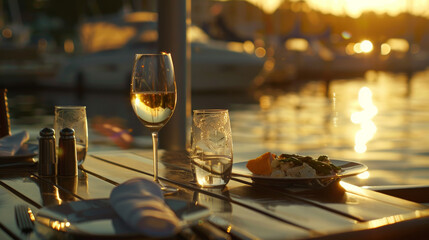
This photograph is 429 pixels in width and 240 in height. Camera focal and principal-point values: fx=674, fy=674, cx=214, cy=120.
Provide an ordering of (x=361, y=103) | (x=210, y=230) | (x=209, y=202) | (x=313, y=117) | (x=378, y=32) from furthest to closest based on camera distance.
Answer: (x=378, y=32)
(x=361, y=103)
(x=313, y=117)
(x=209, y=202)
(x=210, y=230)

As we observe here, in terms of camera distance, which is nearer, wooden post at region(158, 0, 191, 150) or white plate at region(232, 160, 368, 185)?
white plate at region(232, 160, 368, 185)

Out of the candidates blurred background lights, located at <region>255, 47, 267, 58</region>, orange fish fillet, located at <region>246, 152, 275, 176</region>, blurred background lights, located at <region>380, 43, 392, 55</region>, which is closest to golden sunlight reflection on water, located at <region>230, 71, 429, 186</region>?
orange fish fillet, located at <region>246, 152, 275, 176</region>

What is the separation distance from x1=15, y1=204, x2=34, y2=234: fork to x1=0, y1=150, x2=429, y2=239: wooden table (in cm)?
1

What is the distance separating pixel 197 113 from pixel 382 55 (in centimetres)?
3968

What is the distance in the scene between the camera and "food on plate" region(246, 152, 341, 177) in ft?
5.26

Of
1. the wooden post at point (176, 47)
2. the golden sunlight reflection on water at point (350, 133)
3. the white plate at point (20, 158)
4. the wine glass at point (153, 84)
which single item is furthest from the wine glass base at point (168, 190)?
the golden sunlight reflection on water at point (350, 133)

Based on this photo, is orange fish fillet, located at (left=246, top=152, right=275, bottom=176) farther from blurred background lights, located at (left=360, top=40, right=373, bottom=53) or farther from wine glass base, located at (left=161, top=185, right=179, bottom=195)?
blurred background lights, located at (left=360, top=40, right=373, bottom=53)

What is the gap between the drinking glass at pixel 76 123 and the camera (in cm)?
197

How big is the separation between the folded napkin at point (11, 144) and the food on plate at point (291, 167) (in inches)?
31.5

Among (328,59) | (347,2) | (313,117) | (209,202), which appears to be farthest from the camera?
(347,2)

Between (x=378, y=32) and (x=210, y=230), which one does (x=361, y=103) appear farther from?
(x=378, y=32)

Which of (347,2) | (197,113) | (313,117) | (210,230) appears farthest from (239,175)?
(347,2)

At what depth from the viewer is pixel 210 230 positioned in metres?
1.22

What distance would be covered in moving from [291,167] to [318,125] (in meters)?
8.10
